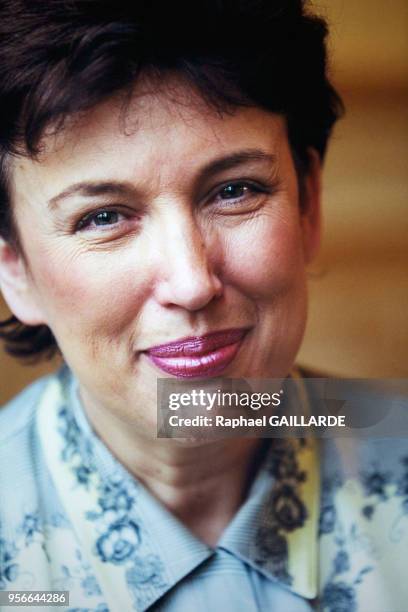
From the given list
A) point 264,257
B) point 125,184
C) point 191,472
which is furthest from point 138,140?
point 191,472

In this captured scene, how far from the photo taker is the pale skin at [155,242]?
1.91 feet

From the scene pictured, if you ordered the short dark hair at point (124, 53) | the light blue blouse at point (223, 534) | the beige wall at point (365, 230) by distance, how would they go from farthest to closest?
the beige wall at point (365, 230), the light blue blouse at point (223, 534), the short dark hair at point (124, 53)

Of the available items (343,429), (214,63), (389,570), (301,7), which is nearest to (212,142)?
(214,63)

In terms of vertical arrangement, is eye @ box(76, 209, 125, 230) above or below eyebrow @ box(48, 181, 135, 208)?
below

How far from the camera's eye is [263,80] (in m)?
0.62

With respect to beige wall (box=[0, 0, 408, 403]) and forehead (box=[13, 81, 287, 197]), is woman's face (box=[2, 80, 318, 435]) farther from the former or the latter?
beige wall (box=[0, 0, 408, 403])

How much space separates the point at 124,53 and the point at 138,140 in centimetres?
7

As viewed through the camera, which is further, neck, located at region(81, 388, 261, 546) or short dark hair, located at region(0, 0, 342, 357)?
neck, located at region(81, 388, 261, 546)

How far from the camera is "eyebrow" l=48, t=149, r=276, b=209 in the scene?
1.92 ft

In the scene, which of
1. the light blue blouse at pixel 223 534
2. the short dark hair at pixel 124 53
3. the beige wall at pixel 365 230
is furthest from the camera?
the beige wall at pixel 365 230

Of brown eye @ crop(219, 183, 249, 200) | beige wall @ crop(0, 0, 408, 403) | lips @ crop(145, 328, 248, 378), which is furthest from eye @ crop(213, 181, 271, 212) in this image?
beige wall @ crop(0, 0, 408, 403)

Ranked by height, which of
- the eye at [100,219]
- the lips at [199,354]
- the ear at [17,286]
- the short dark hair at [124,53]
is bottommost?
the lips at [199,354]

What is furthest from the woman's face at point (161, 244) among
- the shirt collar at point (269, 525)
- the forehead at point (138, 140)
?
the shirt collar at point (269, 525)

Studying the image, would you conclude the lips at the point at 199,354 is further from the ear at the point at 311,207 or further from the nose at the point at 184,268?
the ear at the point at 311,207
